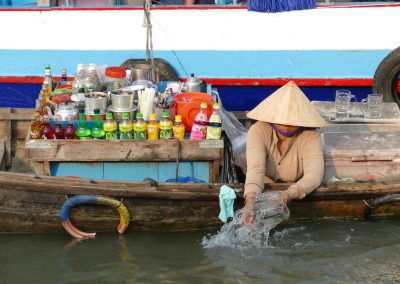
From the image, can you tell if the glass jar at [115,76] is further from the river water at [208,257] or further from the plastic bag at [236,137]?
the river water at [208,257]

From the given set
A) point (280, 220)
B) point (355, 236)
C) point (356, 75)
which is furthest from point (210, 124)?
point (356, 75)

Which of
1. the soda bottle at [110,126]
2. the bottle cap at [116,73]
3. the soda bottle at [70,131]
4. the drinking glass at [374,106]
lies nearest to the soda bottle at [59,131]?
the soda bottle at [70,131]

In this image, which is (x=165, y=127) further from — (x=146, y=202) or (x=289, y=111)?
(x=289, y=111)

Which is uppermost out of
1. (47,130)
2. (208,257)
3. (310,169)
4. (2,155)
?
(47,130)

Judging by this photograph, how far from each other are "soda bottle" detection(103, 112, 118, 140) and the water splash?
1.20m

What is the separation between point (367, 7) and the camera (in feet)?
26.5

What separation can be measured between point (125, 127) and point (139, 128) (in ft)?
0.39

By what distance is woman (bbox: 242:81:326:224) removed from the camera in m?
5.79

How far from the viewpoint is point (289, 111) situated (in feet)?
19.0

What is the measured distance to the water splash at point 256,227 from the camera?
19.0 ft

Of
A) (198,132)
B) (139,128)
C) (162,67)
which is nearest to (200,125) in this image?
(198,132)

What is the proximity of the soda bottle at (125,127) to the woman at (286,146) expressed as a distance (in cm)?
101

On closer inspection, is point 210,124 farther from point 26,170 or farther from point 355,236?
point 26,170

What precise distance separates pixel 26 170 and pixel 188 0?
8.75 ft
